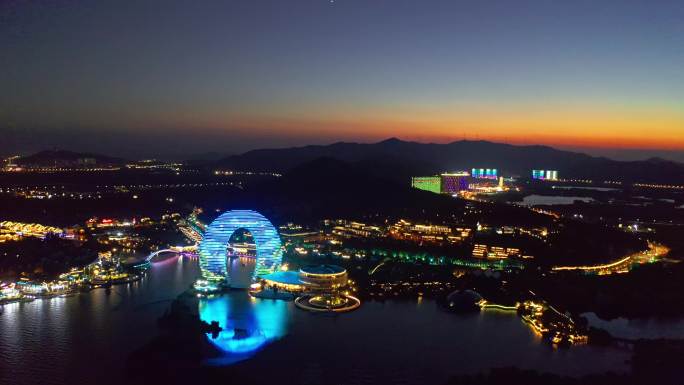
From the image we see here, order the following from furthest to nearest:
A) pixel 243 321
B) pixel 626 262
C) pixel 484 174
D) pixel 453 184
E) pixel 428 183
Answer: pixel 484 174 → pixel 453 184 → pixel 428 183 → pixel 626 262 → pixel 243 321

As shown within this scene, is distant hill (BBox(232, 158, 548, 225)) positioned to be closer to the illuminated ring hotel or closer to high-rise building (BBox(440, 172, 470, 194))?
high-rise building (BBox(440, 172, 470, 194))

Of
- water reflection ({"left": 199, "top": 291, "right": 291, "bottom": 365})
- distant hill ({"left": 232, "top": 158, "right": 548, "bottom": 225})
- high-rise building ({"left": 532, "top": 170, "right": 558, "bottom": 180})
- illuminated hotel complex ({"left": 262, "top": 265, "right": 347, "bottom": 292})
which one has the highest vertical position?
high-rise building ({"left": 532, "top": 170, "right": 558, "bottom": 180})

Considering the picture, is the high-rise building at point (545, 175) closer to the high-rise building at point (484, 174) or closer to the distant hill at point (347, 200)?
the high-rise building at point (484, 174)

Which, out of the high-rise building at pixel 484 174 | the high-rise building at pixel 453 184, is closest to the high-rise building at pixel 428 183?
the high-rise building at pixel 453 184

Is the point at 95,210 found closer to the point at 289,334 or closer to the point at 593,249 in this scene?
the point at 289,334

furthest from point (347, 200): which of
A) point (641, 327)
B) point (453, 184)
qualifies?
point (641, 327)

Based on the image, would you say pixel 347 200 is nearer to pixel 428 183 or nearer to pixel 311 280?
pixel 428 183

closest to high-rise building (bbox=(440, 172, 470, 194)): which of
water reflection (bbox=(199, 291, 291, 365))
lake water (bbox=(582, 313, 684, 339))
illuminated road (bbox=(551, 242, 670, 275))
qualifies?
illuminated road (bbox=(551, 242, 670, 275))
